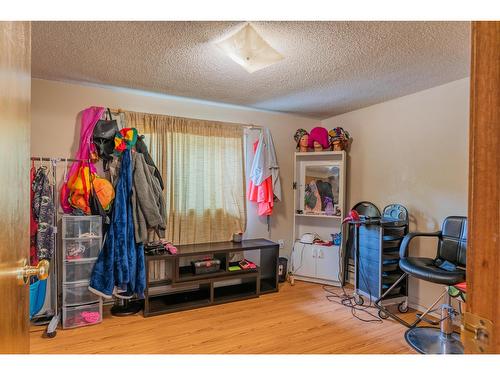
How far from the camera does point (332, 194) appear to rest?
147 inches

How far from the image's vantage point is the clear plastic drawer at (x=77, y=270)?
2527 millimetres

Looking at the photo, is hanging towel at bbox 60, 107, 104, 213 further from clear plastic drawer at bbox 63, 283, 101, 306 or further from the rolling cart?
the rolling cart

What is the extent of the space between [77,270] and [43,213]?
564mm

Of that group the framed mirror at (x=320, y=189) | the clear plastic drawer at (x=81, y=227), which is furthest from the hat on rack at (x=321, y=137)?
the clear plastic drawer at (x=81, y=227)

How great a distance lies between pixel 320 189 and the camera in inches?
149

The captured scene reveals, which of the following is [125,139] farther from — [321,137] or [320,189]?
[320,189]

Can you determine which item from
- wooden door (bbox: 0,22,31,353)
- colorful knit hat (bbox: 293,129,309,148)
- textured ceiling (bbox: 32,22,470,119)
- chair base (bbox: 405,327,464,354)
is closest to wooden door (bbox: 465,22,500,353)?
wooden door (bbox: 0,22,31,353)

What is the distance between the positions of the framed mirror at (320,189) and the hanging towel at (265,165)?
38 cm

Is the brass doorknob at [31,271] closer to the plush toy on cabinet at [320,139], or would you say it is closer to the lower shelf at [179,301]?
the lower shelf at [179,301]

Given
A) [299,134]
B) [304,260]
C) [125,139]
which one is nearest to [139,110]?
[125,139]

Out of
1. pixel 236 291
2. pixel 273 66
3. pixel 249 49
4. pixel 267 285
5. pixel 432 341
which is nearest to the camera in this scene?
pixel 249 49
